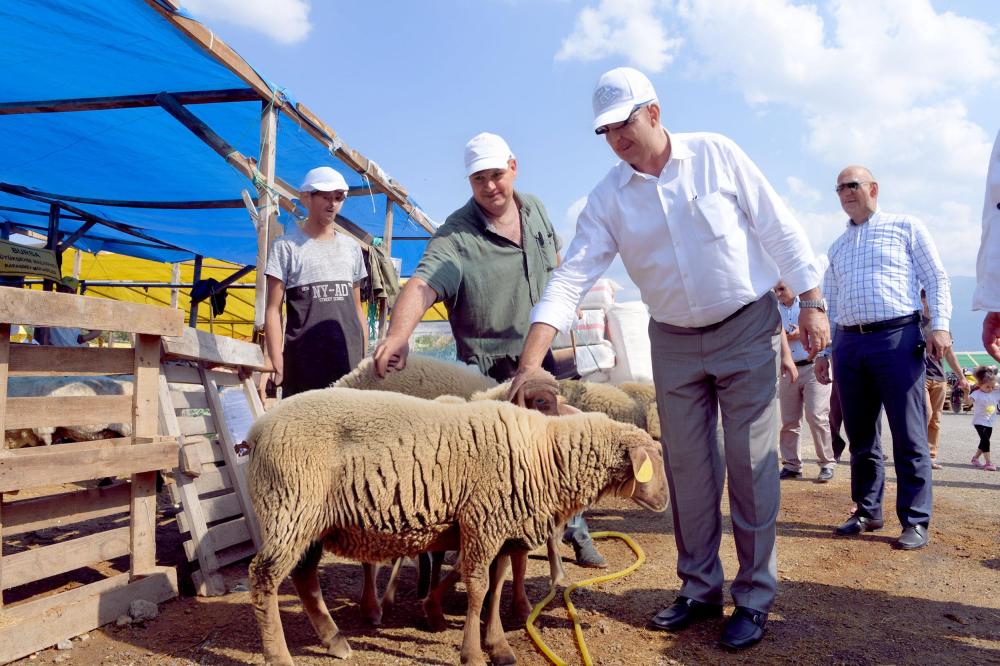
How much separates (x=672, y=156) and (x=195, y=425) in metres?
2.99

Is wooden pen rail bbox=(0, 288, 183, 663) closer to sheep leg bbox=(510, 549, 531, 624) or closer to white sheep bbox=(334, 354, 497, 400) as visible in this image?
white sheep bbox=(334, 354, 497, 400)

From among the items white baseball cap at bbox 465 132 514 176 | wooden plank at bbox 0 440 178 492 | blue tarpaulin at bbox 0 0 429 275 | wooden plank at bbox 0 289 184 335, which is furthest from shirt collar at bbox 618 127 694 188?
blue tarpaulin at bbox 0 0 429 275

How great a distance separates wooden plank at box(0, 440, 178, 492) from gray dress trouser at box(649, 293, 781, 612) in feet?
7.97

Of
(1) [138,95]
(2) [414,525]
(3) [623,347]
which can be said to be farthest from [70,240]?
(2) [414,525]

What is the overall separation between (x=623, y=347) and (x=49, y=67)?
18.1ft

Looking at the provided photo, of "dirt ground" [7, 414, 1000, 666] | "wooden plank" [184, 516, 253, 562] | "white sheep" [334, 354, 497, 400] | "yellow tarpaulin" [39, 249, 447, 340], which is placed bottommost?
"dirt ground" [7, 414, 1000, 666]

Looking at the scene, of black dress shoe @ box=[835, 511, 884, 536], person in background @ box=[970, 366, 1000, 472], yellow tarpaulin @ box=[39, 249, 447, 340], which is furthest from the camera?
yellow tarpaulin @ box=[39, 249, 447, 340]

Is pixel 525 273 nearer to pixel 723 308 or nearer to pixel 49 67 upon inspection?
pixel 723 308

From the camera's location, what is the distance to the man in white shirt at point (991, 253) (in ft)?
9.38

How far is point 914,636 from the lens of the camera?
2965 millimetres

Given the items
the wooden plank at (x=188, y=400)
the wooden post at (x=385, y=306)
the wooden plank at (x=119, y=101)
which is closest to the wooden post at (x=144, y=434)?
the wooden plank at (x=188, y=400)

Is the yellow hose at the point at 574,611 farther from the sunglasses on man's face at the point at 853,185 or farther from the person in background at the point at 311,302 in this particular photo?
the sunglasses on man's face at the point at 853,185

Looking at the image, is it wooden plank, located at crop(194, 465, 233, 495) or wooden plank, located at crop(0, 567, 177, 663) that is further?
wooden plank, located at crop(194, 465, 233, 495)

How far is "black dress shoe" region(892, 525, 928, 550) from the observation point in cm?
435
